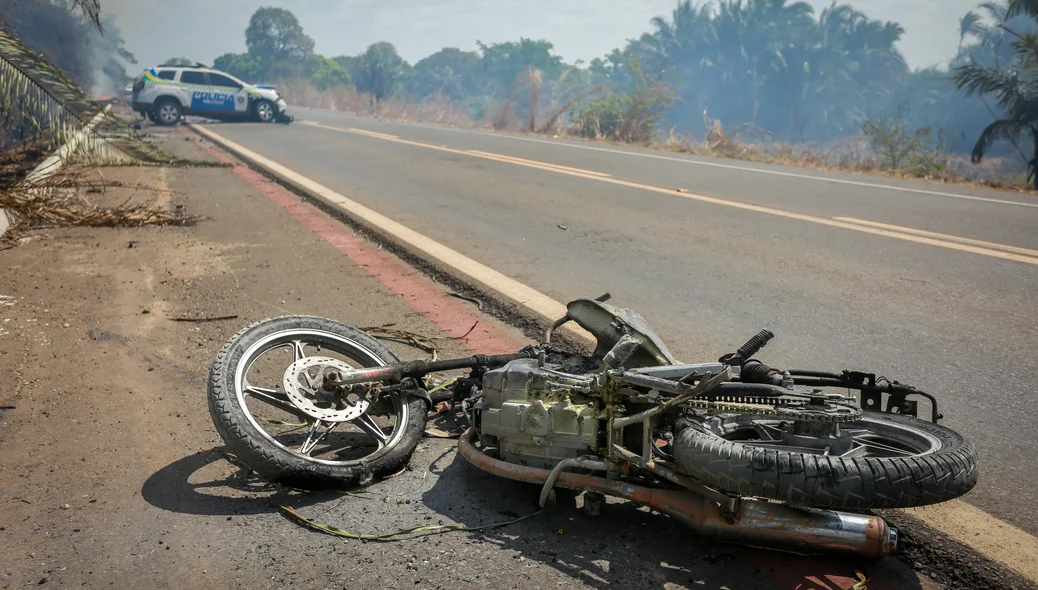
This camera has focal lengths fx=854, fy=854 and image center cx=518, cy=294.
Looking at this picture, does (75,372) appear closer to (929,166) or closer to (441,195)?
(441,195)

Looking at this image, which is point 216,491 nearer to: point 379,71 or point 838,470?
point 838,470

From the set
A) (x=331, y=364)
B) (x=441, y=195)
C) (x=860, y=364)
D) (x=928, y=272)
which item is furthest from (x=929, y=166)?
(x=331, y=364)

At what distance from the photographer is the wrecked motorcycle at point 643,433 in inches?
98.6

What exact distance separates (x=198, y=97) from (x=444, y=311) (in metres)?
27.4

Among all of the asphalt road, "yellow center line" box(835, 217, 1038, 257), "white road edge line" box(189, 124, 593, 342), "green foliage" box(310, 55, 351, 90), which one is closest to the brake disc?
"white road edge line" box(189, 124, 593, 342)

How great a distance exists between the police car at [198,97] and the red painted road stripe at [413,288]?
852 inches

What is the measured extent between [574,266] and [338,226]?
Result: 3053 millimetres

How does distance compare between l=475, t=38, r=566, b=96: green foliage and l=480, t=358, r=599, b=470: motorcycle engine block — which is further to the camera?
l=475, t=38, r=566, b=96: green foliage

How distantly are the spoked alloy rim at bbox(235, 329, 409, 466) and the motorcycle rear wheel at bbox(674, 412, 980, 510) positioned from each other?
1291 mm

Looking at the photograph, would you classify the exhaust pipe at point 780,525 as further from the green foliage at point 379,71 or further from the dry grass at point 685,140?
the green foliage at point 379,71

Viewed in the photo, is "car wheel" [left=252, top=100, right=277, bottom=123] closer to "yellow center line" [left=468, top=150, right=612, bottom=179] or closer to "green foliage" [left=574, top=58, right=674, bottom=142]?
"green foliage" [left=574, top=58, right=674, bottom=142]

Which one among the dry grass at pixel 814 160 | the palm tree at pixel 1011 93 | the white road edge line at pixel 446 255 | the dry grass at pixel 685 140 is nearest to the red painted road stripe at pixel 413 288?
the white road edge line at pixel 446 255

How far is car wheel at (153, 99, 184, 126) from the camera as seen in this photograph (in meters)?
29.2

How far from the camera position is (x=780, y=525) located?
258 centimetres
